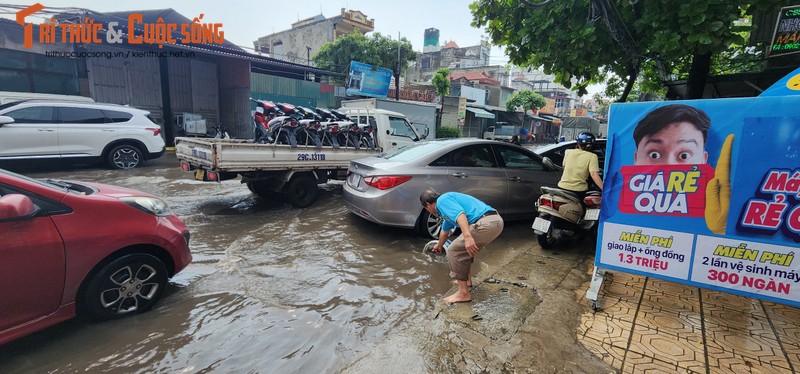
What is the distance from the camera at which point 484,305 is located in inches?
126

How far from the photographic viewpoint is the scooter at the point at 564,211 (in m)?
4.38

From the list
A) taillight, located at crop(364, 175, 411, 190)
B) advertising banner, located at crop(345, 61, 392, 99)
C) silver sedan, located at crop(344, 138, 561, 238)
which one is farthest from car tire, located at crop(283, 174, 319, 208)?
advertising banner, located at crop(345, 61, 392, 99)

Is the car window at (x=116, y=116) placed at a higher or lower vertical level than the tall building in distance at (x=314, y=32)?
lower

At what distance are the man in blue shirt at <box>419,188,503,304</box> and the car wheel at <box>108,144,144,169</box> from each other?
9.27 meters

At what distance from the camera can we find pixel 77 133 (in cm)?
827

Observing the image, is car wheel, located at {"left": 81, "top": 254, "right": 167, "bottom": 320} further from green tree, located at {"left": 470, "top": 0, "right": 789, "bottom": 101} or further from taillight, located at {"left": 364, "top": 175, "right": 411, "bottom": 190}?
green tree, located at {"left": 470, "top": 0, "right": 789, "bottom": 101}

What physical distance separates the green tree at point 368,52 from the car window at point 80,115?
612 inches

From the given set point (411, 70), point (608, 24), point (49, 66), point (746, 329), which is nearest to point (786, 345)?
point (746, 329)

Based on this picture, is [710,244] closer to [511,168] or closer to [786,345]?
[786,345]

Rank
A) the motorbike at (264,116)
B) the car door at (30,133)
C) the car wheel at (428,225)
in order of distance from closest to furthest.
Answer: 1. the car wheel at (428,225)
2. the motorbike at (264,116)
3. the car door at (30,133)

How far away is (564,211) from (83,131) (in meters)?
10.2

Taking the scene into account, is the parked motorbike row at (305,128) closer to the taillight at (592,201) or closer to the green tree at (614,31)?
the green tree at (614,31)

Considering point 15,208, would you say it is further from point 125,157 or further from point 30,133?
point 125,157

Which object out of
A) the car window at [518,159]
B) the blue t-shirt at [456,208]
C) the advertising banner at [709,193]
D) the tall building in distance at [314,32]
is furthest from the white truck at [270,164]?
the tall building in distance at [314,32]
